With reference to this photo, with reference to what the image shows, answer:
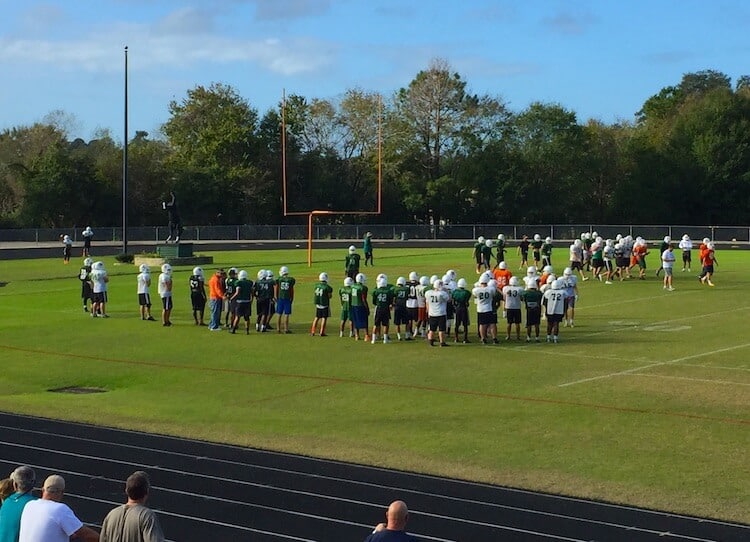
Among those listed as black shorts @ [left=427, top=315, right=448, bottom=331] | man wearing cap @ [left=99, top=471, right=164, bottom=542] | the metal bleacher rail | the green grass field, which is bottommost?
the green grass field

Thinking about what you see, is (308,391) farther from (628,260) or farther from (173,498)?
(628,260)

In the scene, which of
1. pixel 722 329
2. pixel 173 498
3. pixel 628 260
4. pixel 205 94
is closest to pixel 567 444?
pixel 173 498

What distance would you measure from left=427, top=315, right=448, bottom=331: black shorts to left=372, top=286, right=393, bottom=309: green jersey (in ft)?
3.76

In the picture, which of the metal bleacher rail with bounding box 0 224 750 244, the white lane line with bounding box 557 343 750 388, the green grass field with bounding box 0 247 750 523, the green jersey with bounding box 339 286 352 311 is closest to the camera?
the green grass field with bounding box 0 247 750 523

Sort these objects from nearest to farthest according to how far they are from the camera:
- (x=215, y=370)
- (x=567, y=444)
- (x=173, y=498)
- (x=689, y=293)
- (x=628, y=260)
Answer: (x=173, y=498)
(x=567, y=444)
(x=215, y=370)
(x=689, y=293)
(x=628, y=260)

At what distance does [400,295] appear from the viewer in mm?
25859

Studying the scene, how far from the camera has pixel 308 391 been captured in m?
20.0

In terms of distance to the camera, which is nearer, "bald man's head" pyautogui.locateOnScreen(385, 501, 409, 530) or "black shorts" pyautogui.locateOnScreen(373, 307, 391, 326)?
"bald man's head" pyautogui.locateOnScreen(385, 501, 409, 530)

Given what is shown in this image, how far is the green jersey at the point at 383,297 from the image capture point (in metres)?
25.4

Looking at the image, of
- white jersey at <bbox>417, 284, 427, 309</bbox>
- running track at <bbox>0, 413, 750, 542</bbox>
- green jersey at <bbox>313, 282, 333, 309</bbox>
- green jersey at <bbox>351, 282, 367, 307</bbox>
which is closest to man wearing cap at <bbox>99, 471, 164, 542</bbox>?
running track at <bbox>0, 413, 750, 542</bbox>

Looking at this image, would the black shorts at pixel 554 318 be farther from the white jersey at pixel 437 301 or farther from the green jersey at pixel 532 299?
the white jersey at pixel 437 301

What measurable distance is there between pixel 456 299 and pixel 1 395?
32.5 ft

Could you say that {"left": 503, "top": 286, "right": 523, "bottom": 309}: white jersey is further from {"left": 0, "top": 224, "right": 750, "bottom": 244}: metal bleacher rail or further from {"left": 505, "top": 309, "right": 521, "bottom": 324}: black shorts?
{"left": 0, "top": 224, "right": 750, "bottom": 244}: metal bleacher rail

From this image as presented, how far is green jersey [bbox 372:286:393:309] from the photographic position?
25.4 metres
